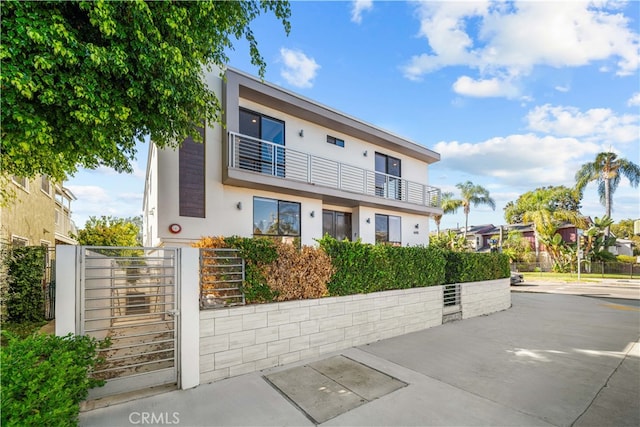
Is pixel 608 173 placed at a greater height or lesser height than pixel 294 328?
greater

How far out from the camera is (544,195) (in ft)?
115

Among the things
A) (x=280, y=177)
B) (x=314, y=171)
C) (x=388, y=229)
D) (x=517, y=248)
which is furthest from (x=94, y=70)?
(x=517, y=248)

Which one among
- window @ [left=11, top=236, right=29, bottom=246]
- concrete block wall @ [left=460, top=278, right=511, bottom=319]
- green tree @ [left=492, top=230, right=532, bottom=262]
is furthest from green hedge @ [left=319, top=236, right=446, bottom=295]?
green tree @ [left=492, top=230, right=532, bottom=262]

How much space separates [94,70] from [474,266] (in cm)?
1177

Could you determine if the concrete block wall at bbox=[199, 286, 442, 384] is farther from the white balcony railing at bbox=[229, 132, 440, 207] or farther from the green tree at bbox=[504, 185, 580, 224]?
the green tree at bbox=[504, 185, 580, 224]

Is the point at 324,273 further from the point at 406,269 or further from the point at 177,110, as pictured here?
the point at 177,110

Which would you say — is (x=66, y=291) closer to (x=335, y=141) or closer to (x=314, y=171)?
(x=314, y=171)

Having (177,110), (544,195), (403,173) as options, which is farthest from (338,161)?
(544,195)

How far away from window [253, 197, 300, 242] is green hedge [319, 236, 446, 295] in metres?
3.50

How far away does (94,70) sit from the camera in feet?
12.2

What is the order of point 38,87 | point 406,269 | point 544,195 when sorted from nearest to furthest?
point 38,87
point 406,269
point 544,195

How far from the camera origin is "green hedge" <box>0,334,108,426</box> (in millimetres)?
2541

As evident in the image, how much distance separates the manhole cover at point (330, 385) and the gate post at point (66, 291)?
3.08m

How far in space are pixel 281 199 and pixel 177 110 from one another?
5.79 m
